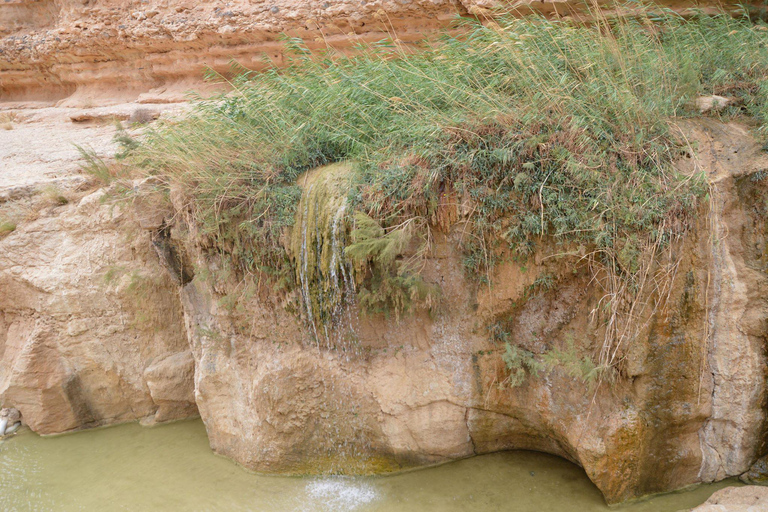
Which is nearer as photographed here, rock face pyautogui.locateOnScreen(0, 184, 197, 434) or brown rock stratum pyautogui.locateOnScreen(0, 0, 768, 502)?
brown rock stratum pyautogui.locateOnScreen(0, 0, 768, 502)

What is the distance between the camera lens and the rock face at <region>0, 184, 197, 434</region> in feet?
18.5

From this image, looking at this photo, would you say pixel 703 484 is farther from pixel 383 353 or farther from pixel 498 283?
pixel 383 353

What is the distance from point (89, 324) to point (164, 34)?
4.72 metres

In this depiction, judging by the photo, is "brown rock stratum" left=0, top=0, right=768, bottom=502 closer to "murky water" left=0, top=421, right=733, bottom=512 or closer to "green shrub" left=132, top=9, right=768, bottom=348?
"murky water" left=0, top=421, right=733, bottom=512

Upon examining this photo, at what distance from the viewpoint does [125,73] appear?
9141 millimetres

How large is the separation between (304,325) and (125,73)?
658 cm

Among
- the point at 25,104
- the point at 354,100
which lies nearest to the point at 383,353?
the point at 354,100

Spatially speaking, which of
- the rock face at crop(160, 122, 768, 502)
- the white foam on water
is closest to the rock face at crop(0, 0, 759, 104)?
the rock face at crop(160, 122, 768, 502)

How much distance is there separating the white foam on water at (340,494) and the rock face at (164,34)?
173 inches

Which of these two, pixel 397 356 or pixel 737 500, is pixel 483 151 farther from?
pixel 737 500

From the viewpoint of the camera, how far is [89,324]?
5.66 m

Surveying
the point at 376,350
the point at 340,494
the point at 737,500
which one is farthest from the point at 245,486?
the point at 737,500

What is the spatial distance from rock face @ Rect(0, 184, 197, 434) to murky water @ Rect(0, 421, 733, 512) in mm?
433

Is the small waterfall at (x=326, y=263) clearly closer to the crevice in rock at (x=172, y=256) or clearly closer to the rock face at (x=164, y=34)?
the crevice in rock at (x=172, y=256)
